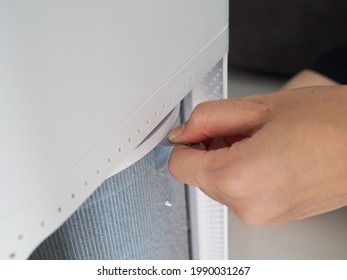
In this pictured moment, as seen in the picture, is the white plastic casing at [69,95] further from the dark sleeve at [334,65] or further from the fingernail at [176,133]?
the dark sleeve at [334,65]

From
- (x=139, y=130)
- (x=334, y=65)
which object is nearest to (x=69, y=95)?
(x=139, y=130)

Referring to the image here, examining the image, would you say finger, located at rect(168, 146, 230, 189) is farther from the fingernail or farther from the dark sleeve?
the dark sleeve

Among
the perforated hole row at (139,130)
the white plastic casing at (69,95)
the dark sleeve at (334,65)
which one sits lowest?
the dark sleeve at (334,65)

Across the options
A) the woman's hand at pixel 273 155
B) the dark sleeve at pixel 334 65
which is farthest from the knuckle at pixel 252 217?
the dark sleeve at pixel 334 65

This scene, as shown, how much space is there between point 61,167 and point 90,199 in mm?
114

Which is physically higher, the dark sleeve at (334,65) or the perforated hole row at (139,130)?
the perforated hole row at (139,130)

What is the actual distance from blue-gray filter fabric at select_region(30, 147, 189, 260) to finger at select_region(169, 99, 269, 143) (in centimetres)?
8

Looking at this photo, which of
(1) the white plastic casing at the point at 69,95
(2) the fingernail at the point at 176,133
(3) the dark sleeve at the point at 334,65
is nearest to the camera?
(1) the white plastic casing at the point at 69,95

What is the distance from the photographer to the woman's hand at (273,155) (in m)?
0.29

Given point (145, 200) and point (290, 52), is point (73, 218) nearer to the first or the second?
point (145, 200)

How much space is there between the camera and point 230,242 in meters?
0.73

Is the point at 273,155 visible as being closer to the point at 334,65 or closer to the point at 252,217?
the point at 252,217

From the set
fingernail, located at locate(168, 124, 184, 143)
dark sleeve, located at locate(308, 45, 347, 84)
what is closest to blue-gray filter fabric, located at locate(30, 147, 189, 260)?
fingernail, located at locate(168, 124, 184, 143)

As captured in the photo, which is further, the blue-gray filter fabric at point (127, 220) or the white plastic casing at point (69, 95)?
the blue-gray filter fabric at point (127, 220)
